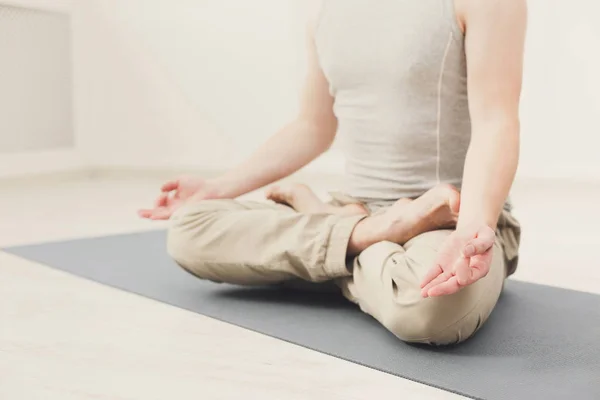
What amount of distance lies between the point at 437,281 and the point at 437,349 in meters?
0.13

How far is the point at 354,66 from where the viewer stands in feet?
3.68

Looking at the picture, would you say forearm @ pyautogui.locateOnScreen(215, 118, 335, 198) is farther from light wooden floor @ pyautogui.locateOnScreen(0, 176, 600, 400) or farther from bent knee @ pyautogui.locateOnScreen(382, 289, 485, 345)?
bent knee @ pyautogui.locateOnScreen(382, 289, 485, 345)

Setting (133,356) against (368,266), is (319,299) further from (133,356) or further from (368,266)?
(133,356)

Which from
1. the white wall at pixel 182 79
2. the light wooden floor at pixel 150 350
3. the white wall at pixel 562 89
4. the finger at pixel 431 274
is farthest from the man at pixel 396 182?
the white wall at pixel 182 79

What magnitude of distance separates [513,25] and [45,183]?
232 centimetres

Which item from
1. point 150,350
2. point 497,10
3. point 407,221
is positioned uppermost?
point 497,10

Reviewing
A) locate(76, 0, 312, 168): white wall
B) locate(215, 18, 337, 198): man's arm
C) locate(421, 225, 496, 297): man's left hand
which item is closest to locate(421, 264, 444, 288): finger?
locate(421, 225, 496, 297): man's left hand

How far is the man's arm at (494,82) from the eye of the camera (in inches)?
37.3

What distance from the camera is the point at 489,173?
931mm

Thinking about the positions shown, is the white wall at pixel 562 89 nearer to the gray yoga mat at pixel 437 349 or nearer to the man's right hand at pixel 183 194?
the gray yoga mat at pixel 437 349

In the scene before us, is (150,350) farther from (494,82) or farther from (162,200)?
(494,82)

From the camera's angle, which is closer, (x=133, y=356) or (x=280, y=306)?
(x=133, y=356)

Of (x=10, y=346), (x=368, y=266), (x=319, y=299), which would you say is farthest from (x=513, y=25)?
(x=10, y=346)

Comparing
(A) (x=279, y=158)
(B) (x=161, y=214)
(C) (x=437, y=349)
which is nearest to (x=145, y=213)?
(B) (x=161, y=214)
